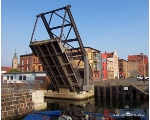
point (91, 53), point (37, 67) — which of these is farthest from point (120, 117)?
point (37, 67)

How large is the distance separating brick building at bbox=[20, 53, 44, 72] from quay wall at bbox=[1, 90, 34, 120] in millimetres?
30201

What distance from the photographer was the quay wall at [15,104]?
441 inches

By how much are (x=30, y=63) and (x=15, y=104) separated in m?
33.4

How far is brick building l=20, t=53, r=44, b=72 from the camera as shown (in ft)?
144

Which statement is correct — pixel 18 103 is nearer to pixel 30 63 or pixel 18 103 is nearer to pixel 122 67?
pixel 30 63

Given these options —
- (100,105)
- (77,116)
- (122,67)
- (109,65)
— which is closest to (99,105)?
(100,105)

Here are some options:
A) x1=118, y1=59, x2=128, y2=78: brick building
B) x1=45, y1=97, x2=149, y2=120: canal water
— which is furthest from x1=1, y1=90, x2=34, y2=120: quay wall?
x1=118, y1=59, x2=128, y2=78: brick building

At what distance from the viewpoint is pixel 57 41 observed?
16875mm

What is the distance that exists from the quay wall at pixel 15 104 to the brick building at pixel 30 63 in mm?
30201

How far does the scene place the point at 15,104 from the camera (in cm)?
1198

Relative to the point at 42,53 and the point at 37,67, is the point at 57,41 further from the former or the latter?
the point at 37,67

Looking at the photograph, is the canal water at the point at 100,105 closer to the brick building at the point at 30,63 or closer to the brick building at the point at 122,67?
the brick building at the point at 30,63

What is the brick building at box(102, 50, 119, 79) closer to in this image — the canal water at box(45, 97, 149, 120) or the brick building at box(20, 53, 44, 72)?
the brick building at box(20, 53, 44, 72)

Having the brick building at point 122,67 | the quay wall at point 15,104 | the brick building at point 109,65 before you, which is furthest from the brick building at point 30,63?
the brick building at point 122,67
